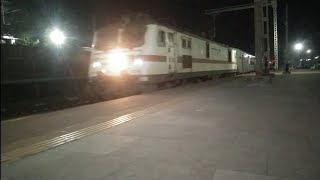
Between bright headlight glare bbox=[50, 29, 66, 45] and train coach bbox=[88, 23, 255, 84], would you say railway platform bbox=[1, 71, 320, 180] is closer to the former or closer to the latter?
bright headlight glare bbox=[50, 29, 66, 45]

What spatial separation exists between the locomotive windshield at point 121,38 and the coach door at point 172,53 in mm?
2219

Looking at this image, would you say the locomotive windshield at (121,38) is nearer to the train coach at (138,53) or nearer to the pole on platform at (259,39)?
the train coach at (138,53)

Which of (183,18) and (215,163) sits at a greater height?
(183,18)

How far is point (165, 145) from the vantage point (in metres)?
7.00

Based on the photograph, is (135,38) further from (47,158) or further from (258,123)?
(47,158)

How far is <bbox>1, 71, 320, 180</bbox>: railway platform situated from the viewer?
5379 millimetres

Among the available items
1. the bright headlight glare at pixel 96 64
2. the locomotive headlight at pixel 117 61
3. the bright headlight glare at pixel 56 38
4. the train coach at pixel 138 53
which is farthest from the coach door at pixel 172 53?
the bright headlight glare at pixel 56 38

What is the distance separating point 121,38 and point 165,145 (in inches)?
446

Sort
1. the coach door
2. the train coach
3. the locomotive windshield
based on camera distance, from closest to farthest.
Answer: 1. the train coach
2. the locomotive windshield
3. the coach door

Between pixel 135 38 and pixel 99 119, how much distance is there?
8.08 metres

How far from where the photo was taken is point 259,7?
81.3ft

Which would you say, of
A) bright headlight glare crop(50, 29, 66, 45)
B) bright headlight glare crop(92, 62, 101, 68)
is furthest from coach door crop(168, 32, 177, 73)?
bright headlight glare crop(50, 29, 66, 45)

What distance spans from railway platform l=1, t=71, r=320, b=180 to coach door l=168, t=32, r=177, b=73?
8.10m

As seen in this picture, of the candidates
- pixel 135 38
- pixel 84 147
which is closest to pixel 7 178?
pixel 84 147
